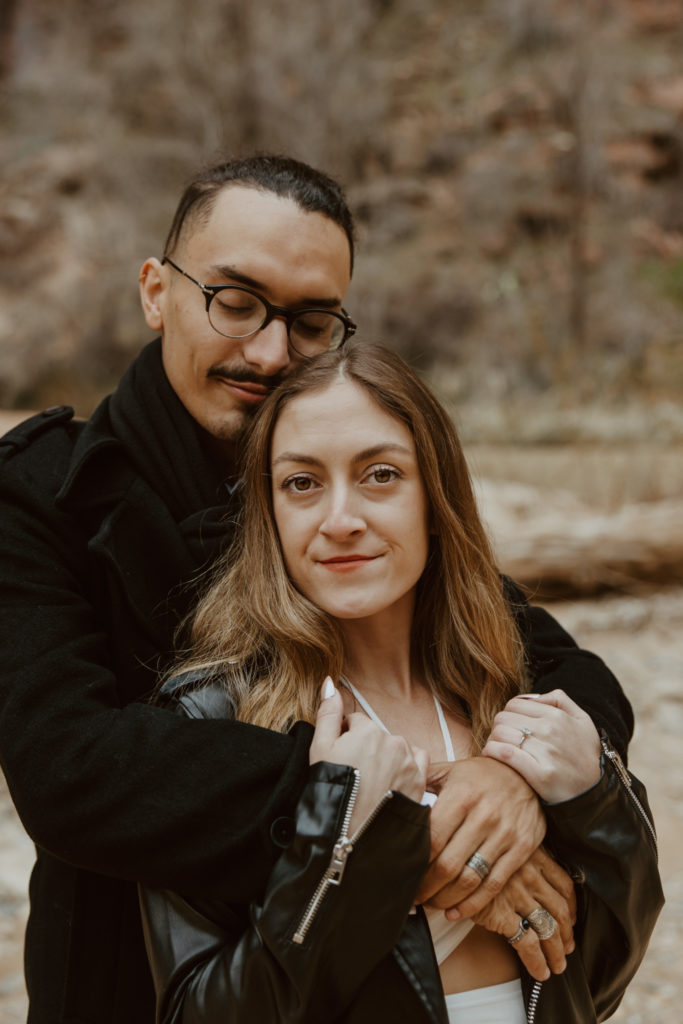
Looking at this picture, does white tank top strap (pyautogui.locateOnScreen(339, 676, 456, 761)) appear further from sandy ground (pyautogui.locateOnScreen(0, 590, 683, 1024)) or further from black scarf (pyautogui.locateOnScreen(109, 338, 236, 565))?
sandy ground (pyautogui.locateOnScreen(0, 590, 683, 1024))

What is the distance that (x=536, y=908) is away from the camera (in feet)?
5.69

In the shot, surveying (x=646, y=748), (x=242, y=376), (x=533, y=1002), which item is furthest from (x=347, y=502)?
(x=646, y=748)

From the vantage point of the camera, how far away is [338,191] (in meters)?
2.55

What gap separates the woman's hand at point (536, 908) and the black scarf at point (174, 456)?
3.11 feet

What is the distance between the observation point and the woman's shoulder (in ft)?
5.97

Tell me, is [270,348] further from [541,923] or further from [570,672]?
[541,923]

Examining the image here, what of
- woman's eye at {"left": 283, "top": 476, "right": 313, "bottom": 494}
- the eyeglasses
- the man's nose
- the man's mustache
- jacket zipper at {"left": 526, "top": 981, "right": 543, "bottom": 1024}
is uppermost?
the eyeglasses

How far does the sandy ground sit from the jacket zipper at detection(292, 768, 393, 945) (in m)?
2.63

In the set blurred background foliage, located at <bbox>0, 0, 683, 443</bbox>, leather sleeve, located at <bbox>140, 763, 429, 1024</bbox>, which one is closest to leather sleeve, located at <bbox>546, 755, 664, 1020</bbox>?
leather sleeve, located at <bbox>140, 763, 429, 1024</bbox>

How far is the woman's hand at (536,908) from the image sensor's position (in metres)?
1.72

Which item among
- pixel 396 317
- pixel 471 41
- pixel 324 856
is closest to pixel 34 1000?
pixel 324 856

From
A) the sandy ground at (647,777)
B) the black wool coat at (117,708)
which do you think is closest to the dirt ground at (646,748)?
the sandy ground at (647,777)

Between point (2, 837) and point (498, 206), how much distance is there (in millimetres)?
17783

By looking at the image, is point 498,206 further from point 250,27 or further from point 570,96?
point 250,27
